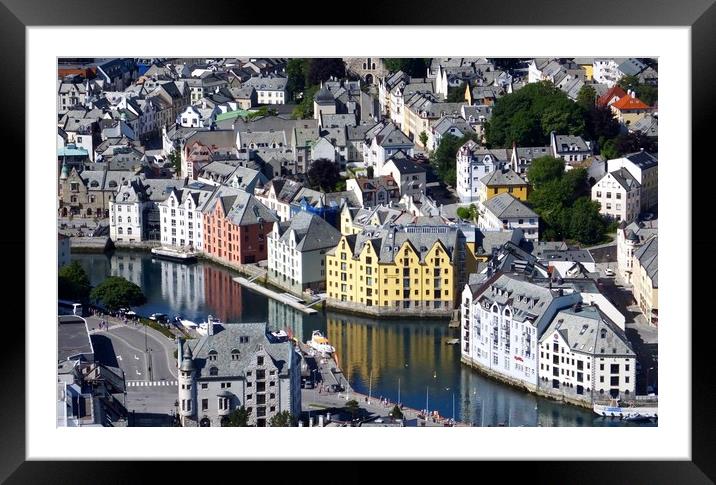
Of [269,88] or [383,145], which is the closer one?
[383,145]

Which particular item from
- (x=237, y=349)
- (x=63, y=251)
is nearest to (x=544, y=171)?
(x=63, y=251)

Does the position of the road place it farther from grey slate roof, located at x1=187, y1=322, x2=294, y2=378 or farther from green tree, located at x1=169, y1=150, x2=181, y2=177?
green tree, located at x1=169, y1=150, x2=181, y2=177

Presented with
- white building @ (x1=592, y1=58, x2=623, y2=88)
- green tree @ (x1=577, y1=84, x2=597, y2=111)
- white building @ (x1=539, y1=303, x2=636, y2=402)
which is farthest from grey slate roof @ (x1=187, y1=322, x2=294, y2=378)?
white building @ (x1=592, y1=58, x2=623, y2=88)

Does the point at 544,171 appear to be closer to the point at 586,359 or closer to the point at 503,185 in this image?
the point at 503,185

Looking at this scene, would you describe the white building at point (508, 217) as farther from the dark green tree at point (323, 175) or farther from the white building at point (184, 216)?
the white building at point (184, 216)

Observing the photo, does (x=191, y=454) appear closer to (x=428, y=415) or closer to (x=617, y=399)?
(x=428, y=415)
